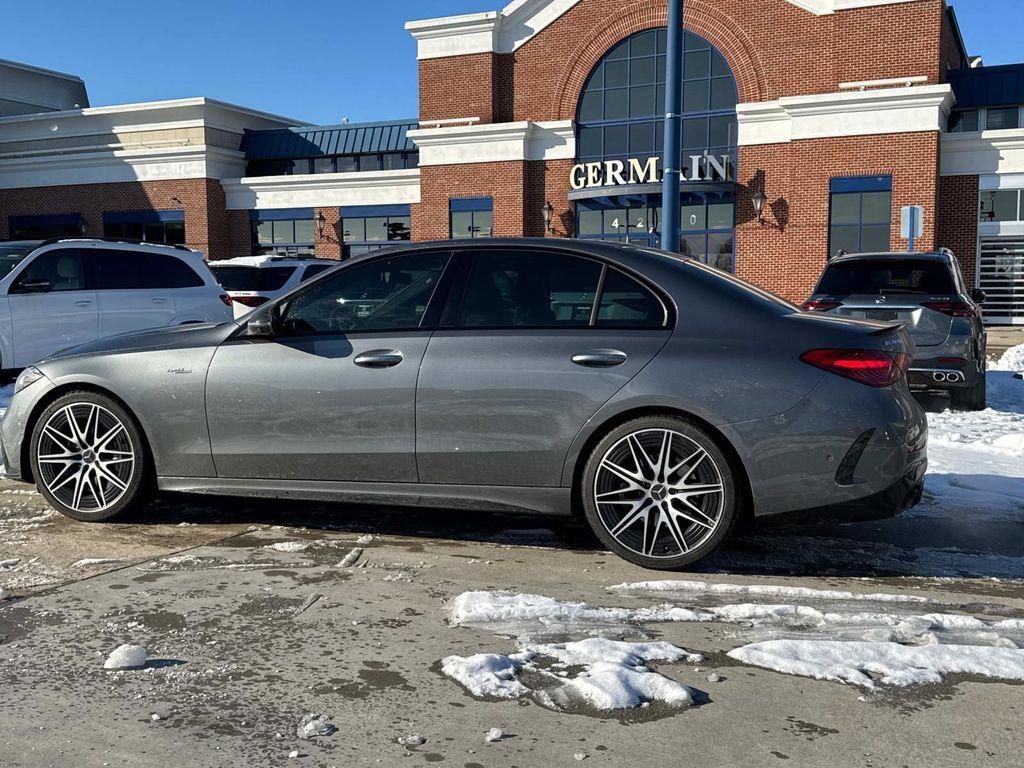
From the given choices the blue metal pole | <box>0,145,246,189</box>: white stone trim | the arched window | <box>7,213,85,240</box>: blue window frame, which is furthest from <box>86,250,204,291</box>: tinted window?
<box>7,213,85,240</box>: blue window frame

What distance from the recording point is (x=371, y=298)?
5078mm

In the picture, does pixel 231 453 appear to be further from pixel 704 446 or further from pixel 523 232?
pixel 523 232

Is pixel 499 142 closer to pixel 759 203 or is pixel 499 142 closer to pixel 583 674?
pixel 759 203

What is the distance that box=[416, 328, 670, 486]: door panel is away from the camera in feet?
15.1

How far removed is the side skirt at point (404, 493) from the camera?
4734mm

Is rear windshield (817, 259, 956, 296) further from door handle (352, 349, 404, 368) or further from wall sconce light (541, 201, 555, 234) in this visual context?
wall sconce light (541, 201, 555, 234)

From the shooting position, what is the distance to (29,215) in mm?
38281

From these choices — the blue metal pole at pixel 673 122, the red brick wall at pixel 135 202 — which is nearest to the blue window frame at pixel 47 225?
the red brick wall at pixel 135 202

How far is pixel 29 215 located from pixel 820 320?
4000 cm

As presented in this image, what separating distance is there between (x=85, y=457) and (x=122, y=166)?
113 feet

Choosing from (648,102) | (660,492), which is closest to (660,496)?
(660,492)

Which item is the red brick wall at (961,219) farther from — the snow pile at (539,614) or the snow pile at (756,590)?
the snow pile at (539,614)

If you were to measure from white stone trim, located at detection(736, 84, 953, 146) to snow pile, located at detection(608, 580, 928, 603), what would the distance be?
81.5ft

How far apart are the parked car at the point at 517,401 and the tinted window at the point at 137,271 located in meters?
6.15
